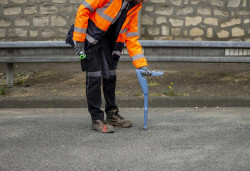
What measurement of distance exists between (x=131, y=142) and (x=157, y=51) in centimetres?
288

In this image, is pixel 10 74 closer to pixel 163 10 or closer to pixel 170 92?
pixel 170 92

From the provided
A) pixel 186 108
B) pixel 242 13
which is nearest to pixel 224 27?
→ pixel 242 13

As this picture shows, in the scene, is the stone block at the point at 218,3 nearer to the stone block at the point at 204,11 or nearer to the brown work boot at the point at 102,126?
the stone block at the point at 204,11

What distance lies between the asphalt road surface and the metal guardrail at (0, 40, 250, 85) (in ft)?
3.84

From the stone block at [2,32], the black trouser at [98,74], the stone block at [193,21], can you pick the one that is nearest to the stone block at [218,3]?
the stone block at [193,21]

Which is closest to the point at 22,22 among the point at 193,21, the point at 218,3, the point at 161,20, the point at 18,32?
the point at 18,32

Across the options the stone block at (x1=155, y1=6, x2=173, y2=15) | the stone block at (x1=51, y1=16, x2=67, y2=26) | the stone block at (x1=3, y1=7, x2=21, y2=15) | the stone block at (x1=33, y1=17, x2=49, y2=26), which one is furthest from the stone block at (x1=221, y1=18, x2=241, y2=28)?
the stone block at (x1=3, y1=7, x2=21, y2=15)

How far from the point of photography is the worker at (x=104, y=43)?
15.6 feet

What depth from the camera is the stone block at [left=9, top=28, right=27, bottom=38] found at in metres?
9.75

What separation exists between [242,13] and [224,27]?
0.44m

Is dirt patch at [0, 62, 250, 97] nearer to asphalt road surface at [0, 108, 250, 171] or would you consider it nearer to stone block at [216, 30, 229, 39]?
asphalt road surface at [0, 108, 250, 171]

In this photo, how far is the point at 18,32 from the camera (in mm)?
9758

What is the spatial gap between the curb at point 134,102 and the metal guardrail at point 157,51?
824 millimetres

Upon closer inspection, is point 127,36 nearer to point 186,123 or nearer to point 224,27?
point 186,123
